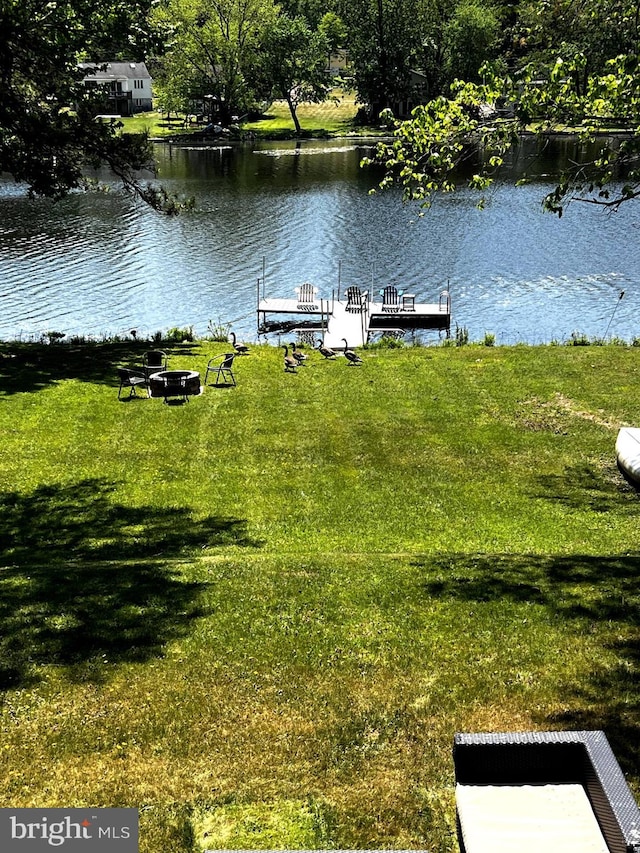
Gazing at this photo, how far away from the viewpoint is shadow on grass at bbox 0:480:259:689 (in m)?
8.39

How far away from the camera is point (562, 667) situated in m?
7.91

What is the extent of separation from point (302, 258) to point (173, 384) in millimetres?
26329

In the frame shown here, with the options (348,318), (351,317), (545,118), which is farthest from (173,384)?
(351,317)

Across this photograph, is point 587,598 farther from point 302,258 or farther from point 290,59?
point 290,59

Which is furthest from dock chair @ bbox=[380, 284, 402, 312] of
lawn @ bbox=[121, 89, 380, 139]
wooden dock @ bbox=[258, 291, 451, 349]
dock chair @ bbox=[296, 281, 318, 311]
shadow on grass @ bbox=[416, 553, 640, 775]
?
lawn @ bbox=[121, 89, 380, 139]

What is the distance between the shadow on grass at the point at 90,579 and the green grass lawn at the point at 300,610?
41 mm

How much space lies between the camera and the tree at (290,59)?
98.6m

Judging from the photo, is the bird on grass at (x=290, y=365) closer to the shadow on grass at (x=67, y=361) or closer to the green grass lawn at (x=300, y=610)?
the shadow on grass at (x=67, y=361)

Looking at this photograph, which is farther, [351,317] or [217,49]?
[217,49]

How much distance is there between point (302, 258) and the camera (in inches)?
1834

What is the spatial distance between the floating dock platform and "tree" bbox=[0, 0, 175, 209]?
1133cm

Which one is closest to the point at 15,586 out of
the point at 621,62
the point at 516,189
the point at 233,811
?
the point at 233,811

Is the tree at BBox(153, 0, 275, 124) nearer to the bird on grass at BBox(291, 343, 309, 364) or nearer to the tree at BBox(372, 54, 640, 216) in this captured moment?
the bird on grass at BBox(291, 343, 309, 364)

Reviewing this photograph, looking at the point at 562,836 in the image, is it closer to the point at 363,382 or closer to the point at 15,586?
the point at 15,586
